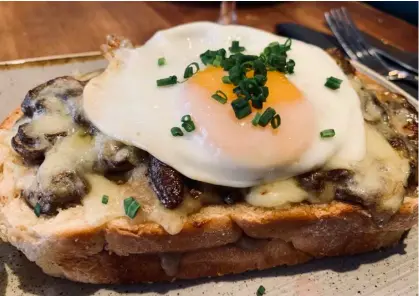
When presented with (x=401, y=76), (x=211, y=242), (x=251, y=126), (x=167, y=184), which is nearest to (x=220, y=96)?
(x=251, y=126)

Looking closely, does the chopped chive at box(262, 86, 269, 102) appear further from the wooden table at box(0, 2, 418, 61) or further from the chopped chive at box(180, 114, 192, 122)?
the wooden table at box(0, 2, 418, 61)

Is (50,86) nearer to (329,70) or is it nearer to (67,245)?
(67,245)

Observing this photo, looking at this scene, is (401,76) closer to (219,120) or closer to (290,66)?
(290,66)

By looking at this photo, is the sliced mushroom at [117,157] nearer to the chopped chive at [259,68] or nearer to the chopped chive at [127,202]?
the chopped chive at [127,202]

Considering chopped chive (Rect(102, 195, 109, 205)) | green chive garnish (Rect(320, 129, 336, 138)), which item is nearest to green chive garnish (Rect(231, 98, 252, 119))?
green chive garnish (Rect(320, 129, 336, 138))

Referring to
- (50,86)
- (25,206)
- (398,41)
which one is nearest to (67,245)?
(25,206)

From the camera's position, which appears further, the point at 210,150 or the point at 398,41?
the point at 398,41

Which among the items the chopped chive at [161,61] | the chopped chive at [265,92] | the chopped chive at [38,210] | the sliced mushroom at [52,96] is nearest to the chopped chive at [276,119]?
the chopped chive at [265,92]
